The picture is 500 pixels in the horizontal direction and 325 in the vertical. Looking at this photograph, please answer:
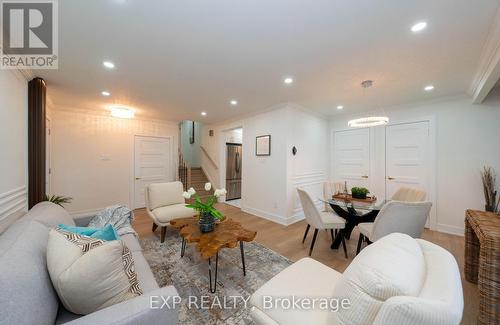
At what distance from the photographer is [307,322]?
3.10 feet

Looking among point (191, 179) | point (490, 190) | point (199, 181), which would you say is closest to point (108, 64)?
point (191, 179)

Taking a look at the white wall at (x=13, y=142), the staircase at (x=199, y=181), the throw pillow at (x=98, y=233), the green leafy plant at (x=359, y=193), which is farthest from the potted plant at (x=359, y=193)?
the staircase at (x=199, y=181)

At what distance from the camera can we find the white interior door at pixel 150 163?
4.97 metres

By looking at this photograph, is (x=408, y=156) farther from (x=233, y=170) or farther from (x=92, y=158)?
(x=92, y=158)

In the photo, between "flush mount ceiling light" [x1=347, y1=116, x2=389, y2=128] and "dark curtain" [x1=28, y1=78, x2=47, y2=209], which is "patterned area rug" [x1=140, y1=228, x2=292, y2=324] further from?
"flush mount ceiling light" [x1=347, y1=116, x2=389, y2=128]

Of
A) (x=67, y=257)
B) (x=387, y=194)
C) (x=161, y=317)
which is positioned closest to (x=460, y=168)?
(x=387, y=194)

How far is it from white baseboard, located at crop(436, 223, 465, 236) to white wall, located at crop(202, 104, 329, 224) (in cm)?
223

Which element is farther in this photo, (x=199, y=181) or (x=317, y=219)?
(x=199, y=181)

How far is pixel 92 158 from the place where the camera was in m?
4.34

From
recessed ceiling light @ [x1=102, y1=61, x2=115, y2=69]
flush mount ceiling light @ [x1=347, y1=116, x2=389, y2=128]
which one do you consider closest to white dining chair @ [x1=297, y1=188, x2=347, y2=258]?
flush mount ceiling light @ [x1=347, y1=116, x2=389, y2=128]

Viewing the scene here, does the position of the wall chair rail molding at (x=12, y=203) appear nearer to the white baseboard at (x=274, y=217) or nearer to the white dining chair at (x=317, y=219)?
the white dining chair at (x=317, y=219)

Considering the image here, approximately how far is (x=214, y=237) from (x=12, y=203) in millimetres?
2332

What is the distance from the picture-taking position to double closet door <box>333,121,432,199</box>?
11.9 ft

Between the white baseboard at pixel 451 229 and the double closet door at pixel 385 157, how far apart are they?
0.67 meters
